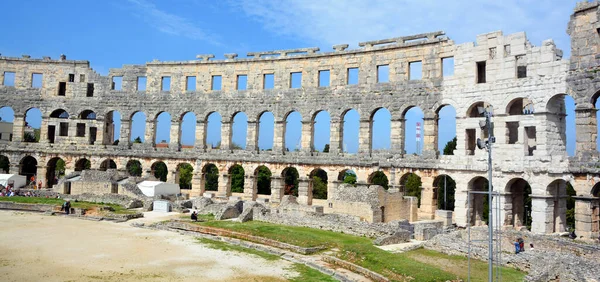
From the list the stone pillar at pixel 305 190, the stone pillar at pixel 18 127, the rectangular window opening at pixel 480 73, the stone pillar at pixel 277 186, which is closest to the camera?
the rectangular window opening at pixel 480 73

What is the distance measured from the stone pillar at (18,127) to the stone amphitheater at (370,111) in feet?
0.40

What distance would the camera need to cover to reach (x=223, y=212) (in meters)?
29.5

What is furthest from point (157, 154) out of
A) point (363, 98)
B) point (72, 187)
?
point (363, 98)

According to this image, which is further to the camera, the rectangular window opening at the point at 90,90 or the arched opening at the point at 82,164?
the rectangular window opening at the point at 90,90

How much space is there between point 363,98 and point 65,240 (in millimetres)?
21711

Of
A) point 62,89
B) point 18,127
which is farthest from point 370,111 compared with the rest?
point 18,127

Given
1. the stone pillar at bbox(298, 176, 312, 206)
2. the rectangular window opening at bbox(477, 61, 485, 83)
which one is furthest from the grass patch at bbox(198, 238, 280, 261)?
the rectangular window opening at bbox(477, 61, 485, 83)

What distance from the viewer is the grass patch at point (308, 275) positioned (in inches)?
643

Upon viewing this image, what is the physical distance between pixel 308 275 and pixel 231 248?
18.9 ft

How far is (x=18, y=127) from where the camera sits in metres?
44.4

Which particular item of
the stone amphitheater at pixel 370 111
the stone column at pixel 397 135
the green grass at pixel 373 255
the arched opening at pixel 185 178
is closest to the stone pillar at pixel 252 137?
the stone amphitheater at pixel 370 111

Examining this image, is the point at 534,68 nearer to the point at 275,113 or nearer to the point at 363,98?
the point at 363,98

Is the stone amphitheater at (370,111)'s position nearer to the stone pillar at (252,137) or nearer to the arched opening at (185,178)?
the stone pillar at (252,137)

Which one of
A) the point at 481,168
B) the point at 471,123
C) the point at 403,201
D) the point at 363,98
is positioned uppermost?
the point at 363,98
